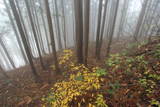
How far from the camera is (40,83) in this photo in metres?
5.98

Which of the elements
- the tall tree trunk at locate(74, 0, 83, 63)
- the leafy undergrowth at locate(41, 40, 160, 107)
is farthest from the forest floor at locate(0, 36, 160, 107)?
the tall tree trunk at locate(74, 0, 83, 63)

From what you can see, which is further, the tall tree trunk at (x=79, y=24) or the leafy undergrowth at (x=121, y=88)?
the tall tree trunk at (x=79, y=24)

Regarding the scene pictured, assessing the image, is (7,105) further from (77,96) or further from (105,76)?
(105,76)

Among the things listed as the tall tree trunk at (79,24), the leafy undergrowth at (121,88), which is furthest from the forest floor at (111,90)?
the tall tree trunk at (79,24)

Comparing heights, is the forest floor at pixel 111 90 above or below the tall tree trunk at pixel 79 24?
below

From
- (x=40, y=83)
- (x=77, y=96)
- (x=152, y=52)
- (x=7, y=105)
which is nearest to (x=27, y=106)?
(x=7, y=105)

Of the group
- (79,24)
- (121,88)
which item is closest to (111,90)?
(121,88)

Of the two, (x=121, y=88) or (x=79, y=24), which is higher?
(x=79, y=24)

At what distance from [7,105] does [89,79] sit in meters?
4.41

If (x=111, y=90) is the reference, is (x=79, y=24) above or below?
above

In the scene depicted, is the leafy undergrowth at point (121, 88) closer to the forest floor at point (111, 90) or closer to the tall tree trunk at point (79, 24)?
the forest floor at point (111, 90)

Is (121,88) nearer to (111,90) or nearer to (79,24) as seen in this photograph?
(111,90)

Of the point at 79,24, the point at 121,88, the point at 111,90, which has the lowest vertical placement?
the point at 111,90

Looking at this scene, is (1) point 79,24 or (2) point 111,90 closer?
(2) point 111,90
